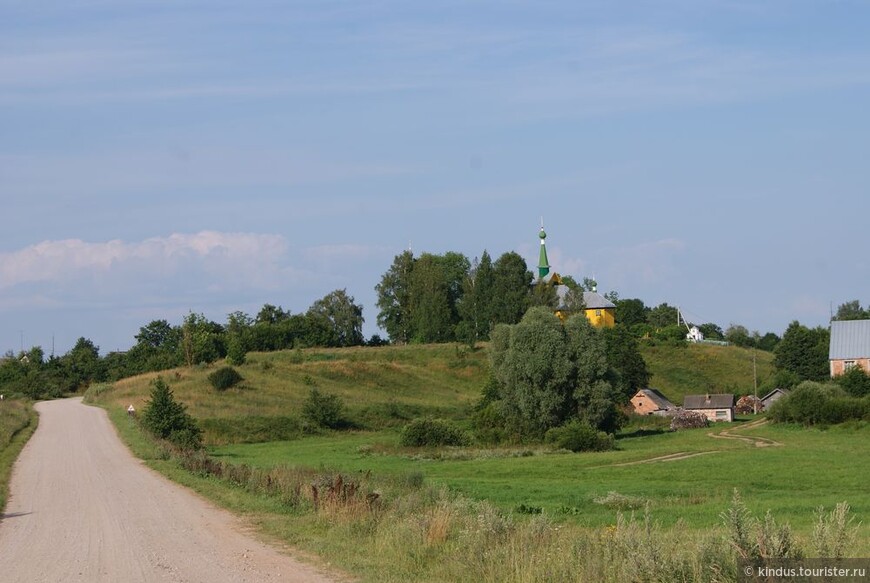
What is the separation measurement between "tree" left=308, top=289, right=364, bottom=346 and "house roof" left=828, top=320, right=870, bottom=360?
6323 cm

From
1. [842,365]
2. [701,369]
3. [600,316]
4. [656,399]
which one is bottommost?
[656,399]

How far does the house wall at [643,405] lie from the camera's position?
91.5 m

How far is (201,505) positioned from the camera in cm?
2253

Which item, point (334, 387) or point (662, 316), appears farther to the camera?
point (662, 316)

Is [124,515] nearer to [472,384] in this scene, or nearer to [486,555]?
[486,555]

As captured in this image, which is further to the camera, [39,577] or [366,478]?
[366,478]

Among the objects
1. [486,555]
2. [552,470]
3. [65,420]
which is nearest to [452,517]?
[486,555]

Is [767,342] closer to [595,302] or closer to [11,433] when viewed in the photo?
[595,302]

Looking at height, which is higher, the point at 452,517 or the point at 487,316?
the point at 487,316

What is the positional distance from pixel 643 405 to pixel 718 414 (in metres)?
6.75

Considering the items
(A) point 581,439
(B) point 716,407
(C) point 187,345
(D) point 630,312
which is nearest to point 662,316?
(D) point 630,312

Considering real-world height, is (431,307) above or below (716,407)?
above

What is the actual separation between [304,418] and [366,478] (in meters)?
43.5

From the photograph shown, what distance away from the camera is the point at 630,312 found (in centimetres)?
15938
